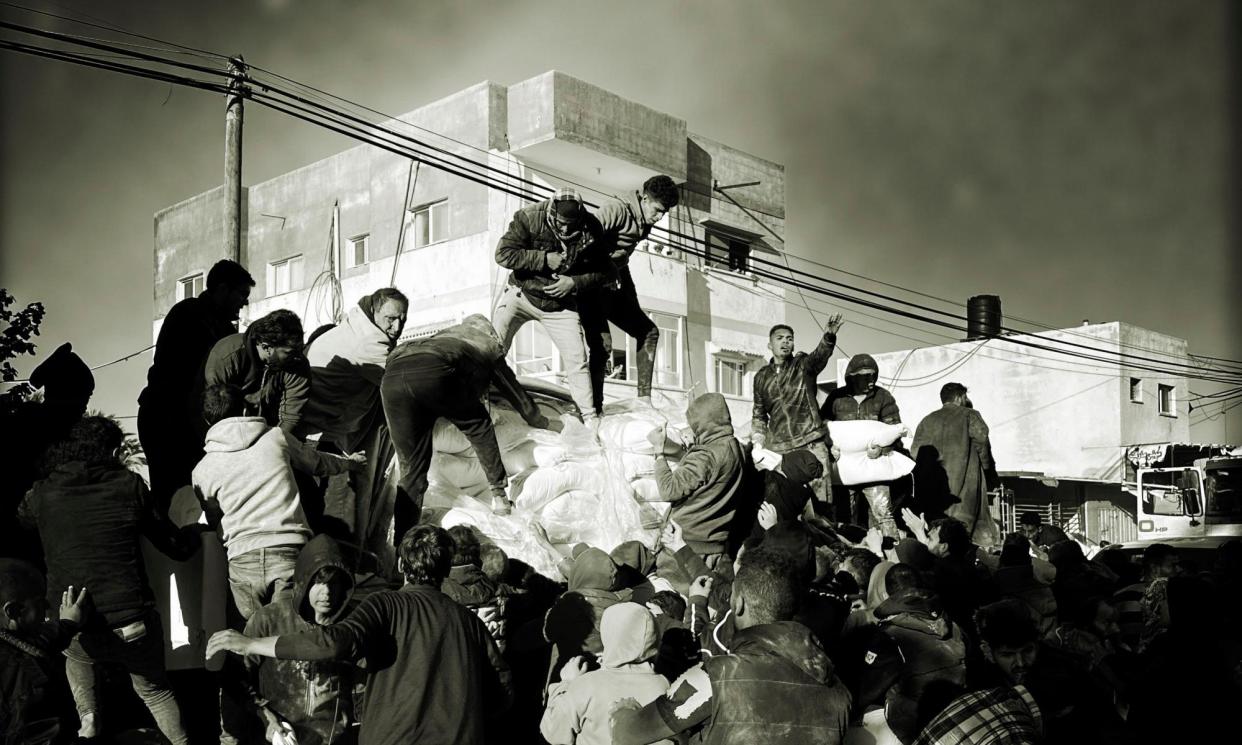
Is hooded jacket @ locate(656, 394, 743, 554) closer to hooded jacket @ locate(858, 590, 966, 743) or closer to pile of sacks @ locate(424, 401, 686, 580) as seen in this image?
pile of sacks @ locate(424, 401, 686, 580)

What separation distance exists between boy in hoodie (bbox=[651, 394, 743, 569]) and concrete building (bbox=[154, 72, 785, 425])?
57.9 feet

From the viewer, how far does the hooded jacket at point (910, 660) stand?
4.31 meters

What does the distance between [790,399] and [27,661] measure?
26.5 feet

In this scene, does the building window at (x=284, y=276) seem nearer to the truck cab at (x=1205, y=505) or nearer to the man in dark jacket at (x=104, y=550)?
the truck cab at (x=1205, y=505)

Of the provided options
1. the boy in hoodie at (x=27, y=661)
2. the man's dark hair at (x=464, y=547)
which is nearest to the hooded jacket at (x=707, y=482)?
the man's dark hair at (x=464, y=547)

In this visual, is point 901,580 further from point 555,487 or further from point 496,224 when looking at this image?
point 496,224

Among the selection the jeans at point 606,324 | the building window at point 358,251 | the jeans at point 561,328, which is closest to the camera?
the jeans at point 561,328

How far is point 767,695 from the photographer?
369 cm

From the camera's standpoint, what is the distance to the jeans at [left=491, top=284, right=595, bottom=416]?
10062mm

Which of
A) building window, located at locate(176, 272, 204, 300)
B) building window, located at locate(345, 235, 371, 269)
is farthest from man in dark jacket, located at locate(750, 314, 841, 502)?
building window, located at locate(176, 272, 204, 300)

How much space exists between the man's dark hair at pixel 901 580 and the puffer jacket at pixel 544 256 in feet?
17.4

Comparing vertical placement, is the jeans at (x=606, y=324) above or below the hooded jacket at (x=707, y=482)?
above

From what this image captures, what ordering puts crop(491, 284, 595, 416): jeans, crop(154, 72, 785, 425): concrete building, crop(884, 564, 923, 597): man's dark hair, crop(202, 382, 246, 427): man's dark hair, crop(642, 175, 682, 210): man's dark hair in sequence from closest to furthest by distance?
1. crop(884, 564, 923, 597): man's dark hair
2. crop(202, 382, 246, 427): man's dark hair
3. crop(642, 175, 682, 210): man's dark hair
4. crop(491, 284, 595, 416): jeans
5. crop(154, 72, 785, 425): concrete building

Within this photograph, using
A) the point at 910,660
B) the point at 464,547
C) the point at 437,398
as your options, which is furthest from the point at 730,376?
the point at 910,660
